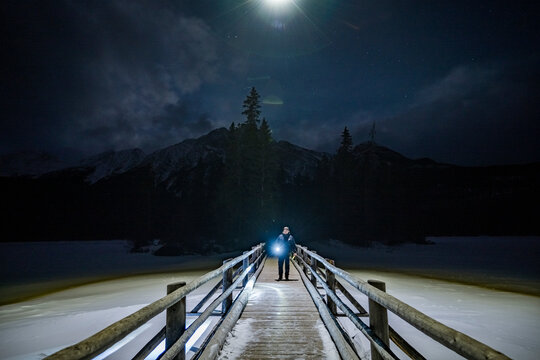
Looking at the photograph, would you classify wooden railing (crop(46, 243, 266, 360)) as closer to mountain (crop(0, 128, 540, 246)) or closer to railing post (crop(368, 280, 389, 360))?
railing post (crop(368, 280, 389, 360))

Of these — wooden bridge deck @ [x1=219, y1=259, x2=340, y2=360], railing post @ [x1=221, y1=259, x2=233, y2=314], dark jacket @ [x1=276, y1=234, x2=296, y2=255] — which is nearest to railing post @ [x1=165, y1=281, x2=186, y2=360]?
wooden bridge deck @ [x1=219, y1=259, x2=340, y2=360]

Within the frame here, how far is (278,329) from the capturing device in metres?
5.63

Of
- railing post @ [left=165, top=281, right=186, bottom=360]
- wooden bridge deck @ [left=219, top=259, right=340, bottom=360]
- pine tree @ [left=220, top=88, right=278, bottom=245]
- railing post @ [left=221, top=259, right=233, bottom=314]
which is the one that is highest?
pine tree @ [left=220, top=88, right=278, bottom=245]

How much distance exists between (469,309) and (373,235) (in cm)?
4583

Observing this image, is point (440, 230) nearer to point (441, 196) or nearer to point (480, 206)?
point (480, 206)

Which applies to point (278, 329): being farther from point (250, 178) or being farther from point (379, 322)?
point (250, 178)

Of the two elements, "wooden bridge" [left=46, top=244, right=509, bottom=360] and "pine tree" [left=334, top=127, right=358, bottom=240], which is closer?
"wooden bridge" [left=46, top=244, right=509, bottom=360]

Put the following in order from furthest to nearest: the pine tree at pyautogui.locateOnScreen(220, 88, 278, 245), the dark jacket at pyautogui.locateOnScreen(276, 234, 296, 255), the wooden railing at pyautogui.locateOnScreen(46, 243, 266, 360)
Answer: the pine tree at pyautogui.locateOnScreen(220, 88, 278, 245) < the dark jacket at pyautogui.locateOnScreen(276, 234, 296, 255) < the wooden railing at pyautogui.locateOnScreen(46, 243, 266, 360)

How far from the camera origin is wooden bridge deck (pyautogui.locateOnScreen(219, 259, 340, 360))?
4.45m

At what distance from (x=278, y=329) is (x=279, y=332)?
185mm

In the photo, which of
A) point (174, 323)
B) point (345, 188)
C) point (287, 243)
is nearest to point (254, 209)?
point (345, 188)

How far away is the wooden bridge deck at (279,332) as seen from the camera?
14.6 feet

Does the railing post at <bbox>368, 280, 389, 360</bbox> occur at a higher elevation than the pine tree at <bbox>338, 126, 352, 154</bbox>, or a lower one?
lower

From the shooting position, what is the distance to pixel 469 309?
38.4 feet
